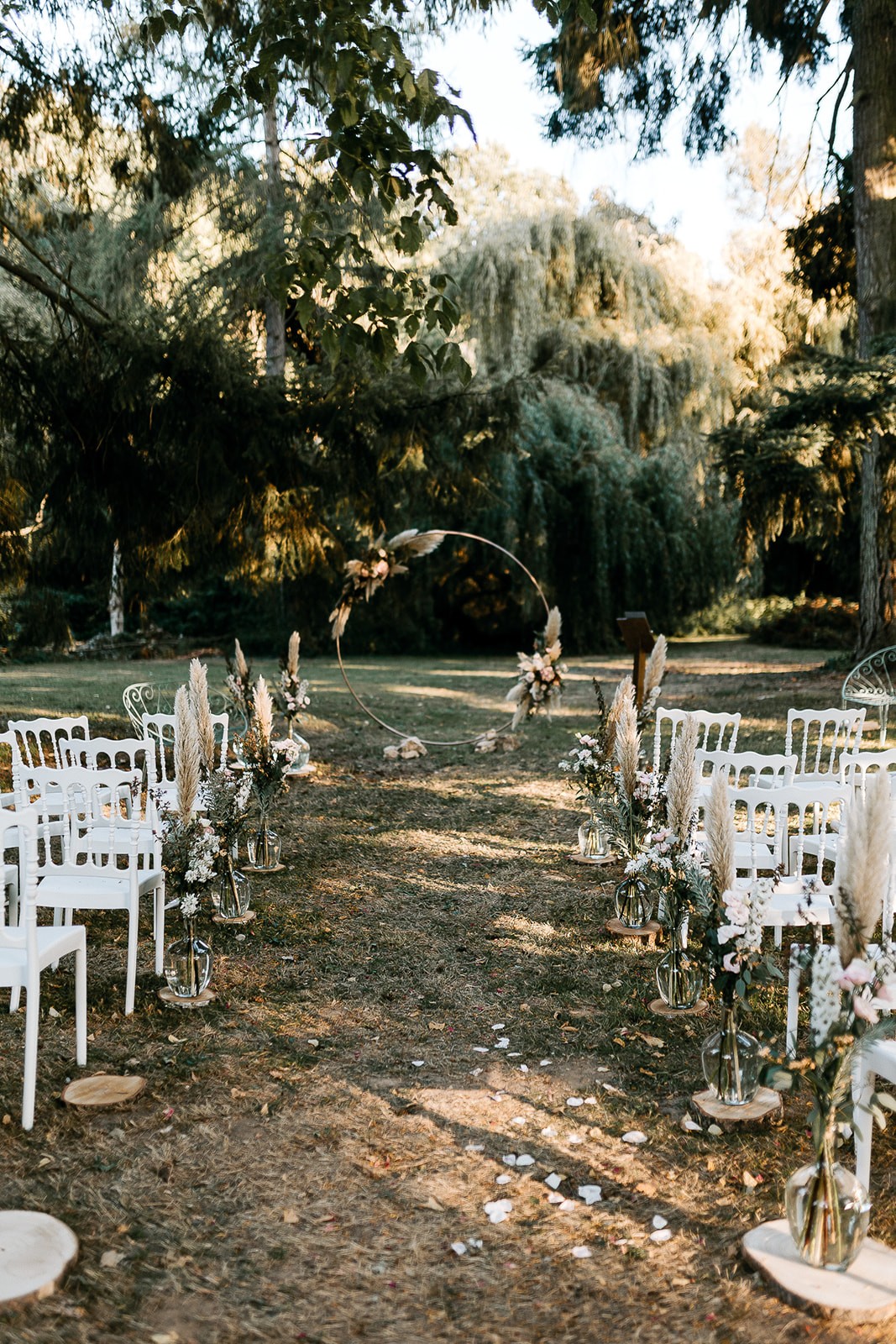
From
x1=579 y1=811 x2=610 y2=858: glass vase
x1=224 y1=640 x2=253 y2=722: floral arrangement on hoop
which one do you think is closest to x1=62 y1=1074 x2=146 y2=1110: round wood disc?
x1=579 y1=811 x2=610 y2=858: glass vase

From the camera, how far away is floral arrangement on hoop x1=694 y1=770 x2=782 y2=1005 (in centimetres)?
333

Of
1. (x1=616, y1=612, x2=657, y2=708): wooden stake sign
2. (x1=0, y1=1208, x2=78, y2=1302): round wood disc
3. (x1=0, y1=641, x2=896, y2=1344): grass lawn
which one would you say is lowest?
(x1=0, y1=641, x2=896, y2=1344): grass lawn

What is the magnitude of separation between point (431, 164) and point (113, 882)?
3.32 meters

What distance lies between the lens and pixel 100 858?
17.4 feet

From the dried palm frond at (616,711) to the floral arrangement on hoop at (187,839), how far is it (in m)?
2.51

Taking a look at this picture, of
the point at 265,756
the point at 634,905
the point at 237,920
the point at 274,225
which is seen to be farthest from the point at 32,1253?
the point at 274,225

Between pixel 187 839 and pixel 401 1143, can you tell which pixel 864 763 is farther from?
pixel 187 839

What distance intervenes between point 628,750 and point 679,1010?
5.23ft

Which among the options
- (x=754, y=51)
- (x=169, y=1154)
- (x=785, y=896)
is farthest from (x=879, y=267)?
(x=169, y=1154)

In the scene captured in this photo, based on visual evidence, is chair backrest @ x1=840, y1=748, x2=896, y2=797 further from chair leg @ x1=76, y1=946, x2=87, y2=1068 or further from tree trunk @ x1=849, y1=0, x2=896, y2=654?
tree trunk @ x1=849, y1=0, x2=896, y2=654

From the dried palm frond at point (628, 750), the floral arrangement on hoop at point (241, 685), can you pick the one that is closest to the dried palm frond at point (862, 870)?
the dried palm frond at point (628, 750)

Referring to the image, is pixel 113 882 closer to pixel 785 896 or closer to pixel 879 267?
pixel 785 896

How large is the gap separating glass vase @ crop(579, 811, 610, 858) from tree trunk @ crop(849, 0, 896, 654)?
752 cm

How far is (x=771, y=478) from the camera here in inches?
476
